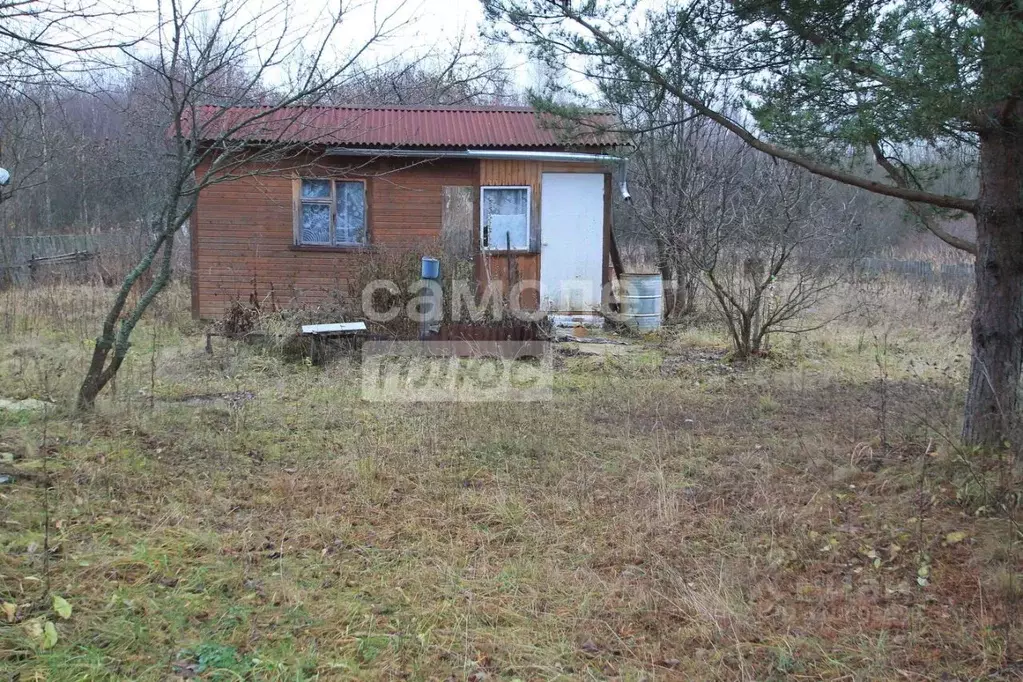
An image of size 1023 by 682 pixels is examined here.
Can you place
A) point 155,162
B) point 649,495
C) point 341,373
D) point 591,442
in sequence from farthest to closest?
point 155,162 < point 341,373 < point 591,442 < point 649,495

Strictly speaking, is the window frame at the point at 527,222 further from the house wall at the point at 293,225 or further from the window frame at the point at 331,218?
the window frame at the point at 331,218

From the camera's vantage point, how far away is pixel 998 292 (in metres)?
4.64

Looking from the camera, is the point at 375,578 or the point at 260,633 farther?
the point at 375,578

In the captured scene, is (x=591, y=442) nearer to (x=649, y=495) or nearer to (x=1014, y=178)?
(x=649, y=495)

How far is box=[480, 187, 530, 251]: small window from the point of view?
11.3m

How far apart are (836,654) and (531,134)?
Answer: 915 cm

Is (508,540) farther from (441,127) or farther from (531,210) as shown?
(441,127)

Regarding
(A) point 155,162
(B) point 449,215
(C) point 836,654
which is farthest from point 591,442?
(A) point 155,162

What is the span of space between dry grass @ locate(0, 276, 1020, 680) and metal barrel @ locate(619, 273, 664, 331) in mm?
4155

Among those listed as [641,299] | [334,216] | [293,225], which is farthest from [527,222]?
[293,225]

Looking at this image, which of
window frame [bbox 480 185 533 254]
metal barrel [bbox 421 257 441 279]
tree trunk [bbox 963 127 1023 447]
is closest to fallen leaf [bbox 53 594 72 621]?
tree trunk [bbox 963 127 1023 447]

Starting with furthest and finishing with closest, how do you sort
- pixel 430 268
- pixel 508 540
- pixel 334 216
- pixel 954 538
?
pixel 334 216 < pixel 430 268 < pixel 508 540 < pixel 954 538

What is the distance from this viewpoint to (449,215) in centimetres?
1124

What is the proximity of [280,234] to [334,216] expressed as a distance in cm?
78
